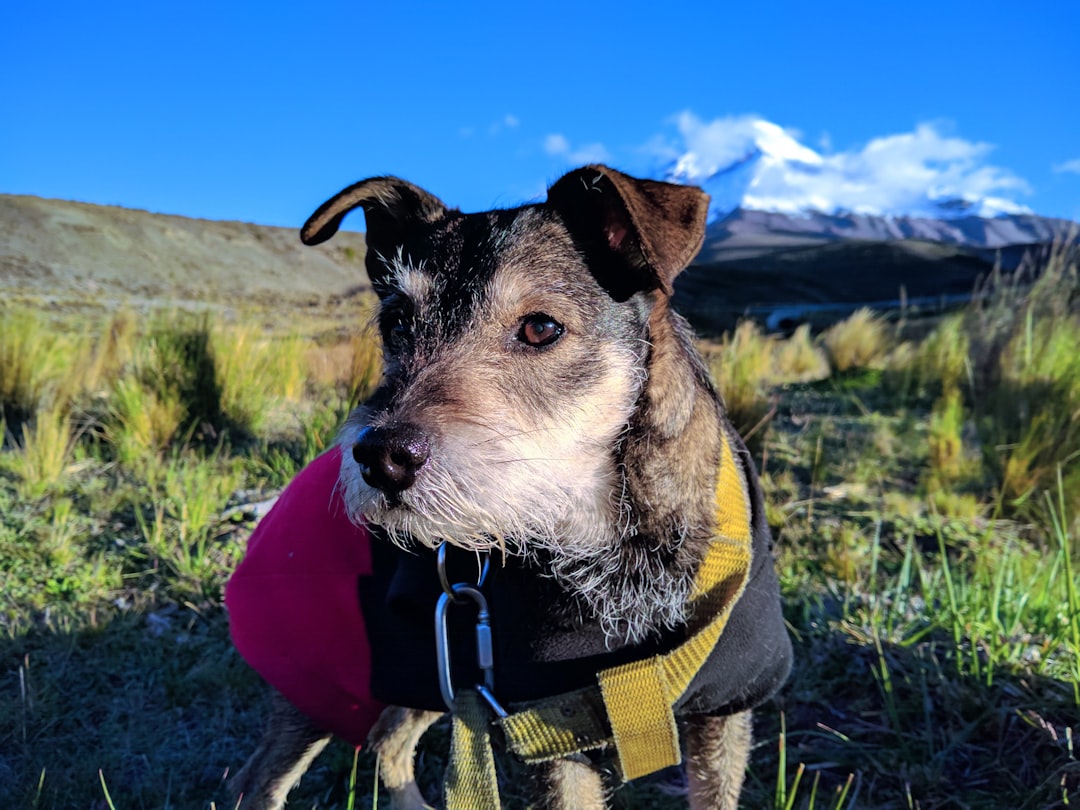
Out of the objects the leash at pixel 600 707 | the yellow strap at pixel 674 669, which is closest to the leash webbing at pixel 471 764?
the leash at pixel 600 707

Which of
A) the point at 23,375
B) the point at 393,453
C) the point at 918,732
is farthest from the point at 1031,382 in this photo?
the point at 23,375

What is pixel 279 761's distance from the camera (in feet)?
8.46

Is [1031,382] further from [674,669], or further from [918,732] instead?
[674,669]

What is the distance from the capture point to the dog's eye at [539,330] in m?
2.17

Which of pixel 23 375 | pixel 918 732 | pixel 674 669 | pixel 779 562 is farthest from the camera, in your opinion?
pixel 23 375

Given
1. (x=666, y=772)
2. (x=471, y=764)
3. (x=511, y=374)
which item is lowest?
(x=666, y=772)

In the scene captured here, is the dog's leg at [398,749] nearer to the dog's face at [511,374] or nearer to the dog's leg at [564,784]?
the dog's leg at [564,784]

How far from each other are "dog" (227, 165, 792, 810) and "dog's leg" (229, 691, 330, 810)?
582 millimetres

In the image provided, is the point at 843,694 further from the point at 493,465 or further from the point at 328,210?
the point at 328,210

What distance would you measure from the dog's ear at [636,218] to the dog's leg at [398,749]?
2.00 metres

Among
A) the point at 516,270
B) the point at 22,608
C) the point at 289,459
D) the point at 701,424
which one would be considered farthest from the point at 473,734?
the point at 289,459

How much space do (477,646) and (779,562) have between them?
255cm

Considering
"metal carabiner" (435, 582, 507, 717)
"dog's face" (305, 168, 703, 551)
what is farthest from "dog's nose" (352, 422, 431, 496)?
"metal carabiner" (435, 582, 507, 717)

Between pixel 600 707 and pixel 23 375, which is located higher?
pixel 23 375
